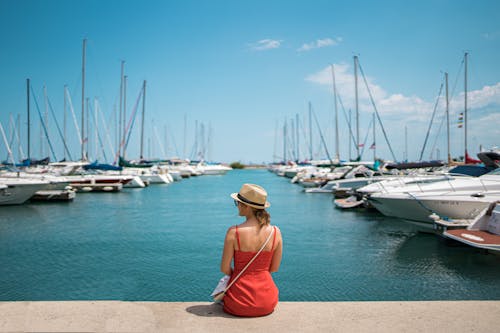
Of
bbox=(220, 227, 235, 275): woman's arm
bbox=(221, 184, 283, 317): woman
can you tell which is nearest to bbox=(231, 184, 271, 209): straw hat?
bbox=(221, 184, 283, 317): woman

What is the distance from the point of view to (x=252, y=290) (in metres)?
4.51

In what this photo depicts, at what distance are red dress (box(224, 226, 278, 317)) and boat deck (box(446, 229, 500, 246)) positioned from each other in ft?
26.7

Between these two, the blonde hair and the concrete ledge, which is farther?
the blonde hair

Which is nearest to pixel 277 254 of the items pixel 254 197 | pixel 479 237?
pixel 254 197

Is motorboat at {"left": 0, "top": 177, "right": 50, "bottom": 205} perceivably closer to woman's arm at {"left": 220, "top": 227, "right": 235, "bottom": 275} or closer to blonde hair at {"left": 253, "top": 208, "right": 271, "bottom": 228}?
woman's arm at {"left": 220, "top": 227, "right": 235, "bottom": 275}

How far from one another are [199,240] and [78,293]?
7.65 m

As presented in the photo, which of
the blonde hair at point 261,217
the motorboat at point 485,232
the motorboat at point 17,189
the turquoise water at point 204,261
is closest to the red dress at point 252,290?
the blonde hair at point 261,217

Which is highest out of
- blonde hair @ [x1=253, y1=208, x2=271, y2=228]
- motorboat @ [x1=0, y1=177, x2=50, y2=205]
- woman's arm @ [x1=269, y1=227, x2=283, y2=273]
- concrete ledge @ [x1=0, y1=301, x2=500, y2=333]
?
blonde hair @ [x1=253, y1=208, x2=271, y2=228]

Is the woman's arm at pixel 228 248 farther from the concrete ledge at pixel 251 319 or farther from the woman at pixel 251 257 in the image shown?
the concrete ledge at pixel 251 319

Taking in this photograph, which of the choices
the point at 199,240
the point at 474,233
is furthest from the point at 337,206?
the point at 474,233

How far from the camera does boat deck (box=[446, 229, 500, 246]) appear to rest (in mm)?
10750

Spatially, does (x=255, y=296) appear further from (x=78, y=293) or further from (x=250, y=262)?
(x=78, y=293)

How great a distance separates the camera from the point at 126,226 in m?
21.5

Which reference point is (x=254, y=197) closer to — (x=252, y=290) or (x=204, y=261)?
(x=252, y=290)
